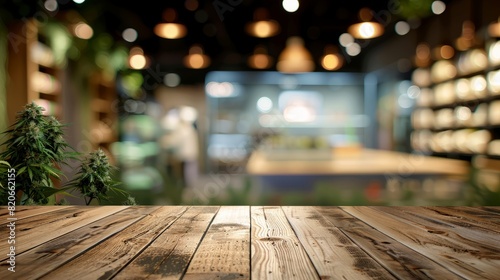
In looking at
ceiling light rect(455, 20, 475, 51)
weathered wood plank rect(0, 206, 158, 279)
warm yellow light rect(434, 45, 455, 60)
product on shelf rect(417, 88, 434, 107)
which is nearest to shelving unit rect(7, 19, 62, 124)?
weathered wood plank rect(0, 206, 158, 279)

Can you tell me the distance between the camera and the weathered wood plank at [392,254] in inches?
46.4

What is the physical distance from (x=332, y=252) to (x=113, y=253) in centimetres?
66

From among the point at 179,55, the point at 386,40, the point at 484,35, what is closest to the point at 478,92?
Result: the point at 484,35

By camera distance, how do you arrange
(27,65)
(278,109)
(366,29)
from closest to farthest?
(27,65) < (366,29) < (278,109)

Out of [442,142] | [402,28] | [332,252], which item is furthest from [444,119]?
[332,252]

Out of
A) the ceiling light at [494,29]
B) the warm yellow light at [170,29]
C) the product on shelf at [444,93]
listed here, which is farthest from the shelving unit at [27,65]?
the product on shelf at [444,93]

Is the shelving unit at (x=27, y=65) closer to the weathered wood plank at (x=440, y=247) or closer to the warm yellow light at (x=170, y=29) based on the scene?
the warm yellow light at (x=170, y=29)

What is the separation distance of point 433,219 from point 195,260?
122cm

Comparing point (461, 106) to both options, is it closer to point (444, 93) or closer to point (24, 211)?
point (444, 93)

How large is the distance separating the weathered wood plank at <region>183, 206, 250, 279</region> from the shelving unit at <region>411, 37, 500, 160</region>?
18.2 feet

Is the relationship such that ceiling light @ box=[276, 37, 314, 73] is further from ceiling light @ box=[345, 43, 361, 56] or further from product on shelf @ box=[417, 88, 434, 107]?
ceiling light @ box=[345, 43, 361, 56]

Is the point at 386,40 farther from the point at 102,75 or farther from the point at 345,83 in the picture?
the point at 102,75

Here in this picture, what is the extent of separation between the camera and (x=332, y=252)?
1.38m

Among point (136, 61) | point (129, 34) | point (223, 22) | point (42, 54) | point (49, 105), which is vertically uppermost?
point (223, 22)
